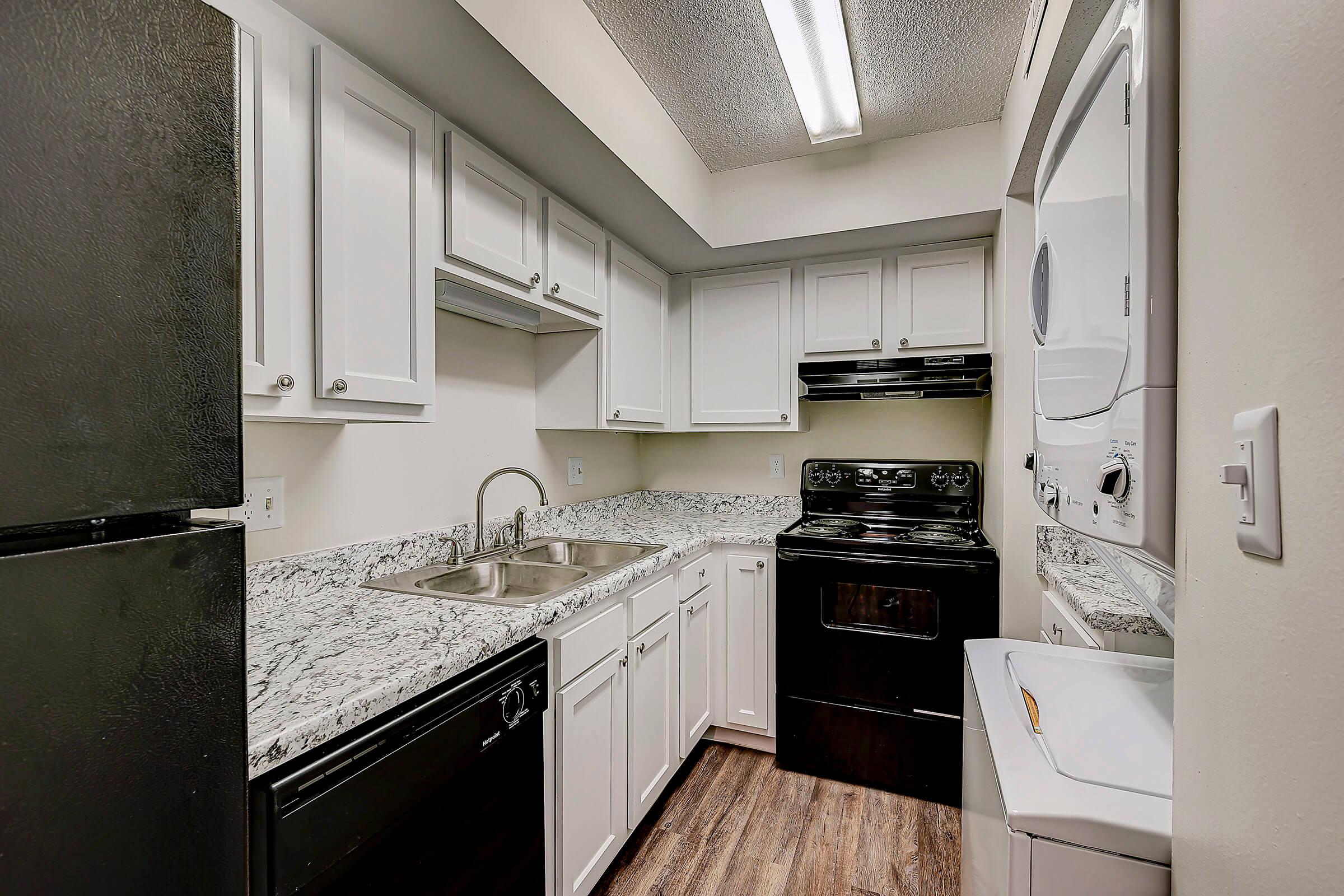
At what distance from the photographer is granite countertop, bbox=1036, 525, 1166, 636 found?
125cm

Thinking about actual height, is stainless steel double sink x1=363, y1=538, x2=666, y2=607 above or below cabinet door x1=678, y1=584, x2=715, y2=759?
above

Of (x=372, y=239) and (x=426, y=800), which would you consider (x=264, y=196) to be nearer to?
(x=372, y=239)

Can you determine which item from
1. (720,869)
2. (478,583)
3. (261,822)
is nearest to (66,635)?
(261,822)

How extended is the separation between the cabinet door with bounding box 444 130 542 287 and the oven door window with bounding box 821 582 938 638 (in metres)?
1.60

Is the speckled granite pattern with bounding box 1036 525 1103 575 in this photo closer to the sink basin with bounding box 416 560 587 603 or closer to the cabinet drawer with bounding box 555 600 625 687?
the cabinet drawer with bounding box 555 600 625 687

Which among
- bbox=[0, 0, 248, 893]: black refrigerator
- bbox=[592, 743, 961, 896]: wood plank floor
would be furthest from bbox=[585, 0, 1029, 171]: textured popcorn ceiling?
bbox=[592, 743, 961, 896]: wood plank floor

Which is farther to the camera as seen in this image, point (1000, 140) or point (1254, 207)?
point (1000, 140)

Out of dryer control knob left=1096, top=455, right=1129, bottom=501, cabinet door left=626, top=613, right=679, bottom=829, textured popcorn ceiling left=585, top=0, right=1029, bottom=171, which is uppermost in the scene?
textured popcorn ceiling left=585, top=0, right=1029, bottom=171

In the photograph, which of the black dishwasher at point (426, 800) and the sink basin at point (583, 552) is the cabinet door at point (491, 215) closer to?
the sink basin at point (583, 552)

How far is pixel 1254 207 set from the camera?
490mm

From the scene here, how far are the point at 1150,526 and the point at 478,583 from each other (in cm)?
168

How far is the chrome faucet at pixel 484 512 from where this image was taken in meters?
1.89

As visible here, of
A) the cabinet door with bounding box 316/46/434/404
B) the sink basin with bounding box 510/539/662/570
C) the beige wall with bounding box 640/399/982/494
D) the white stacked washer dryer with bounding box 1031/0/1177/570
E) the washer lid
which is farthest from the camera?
the beige wall with bounding box 640/399/982/494

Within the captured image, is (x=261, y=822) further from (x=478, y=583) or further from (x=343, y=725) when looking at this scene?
(x=478, y=583)
